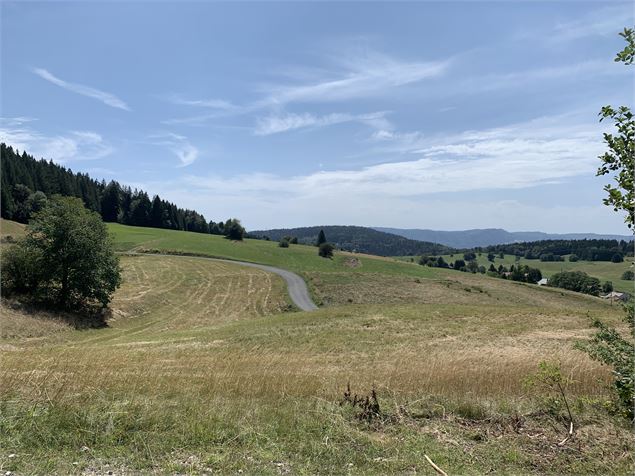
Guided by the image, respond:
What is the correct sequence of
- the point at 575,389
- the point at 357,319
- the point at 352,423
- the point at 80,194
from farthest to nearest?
the point at 80,194
the point at 357,319
the point at 575,389
the point at 352,423

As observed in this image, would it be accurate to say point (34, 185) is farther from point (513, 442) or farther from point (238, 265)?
point (513, 442)

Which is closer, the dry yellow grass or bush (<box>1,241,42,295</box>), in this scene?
bush (<box>1,241,42,295</box>)

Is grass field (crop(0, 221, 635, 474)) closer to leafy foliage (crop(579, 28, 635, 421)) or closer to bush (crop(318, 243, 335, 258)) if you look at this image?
leafy foliage (crop(579, 28, 635, 421))

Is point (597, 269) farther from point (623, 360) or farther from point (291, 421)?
point (291, 421)

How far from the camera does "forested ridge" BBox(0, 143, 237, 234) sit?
93.7 metres

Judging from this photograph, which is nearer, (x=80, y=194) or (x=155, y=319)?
(x=155, y=319)

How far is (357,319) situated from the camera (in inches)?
1153

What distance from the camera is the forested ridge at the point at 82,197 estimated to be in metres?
93.7

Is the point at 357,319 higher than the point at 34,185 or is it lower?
lower

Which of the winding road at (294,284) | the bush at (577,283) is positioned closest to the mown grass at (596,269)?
the bush at (577,283)

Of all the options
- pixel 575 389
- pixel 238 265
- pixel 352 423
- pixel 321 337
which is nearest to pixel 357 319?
pixel 321 337

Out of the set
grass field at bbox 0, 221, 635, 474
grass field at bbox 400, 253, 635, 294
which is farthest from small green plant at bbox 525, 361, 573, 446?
grass field at bbox 400, 253, 635, 294

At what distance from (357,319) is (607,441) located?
24.4 m

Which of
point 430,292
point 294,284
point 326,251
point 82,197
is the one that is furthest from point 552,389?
point 82,197
